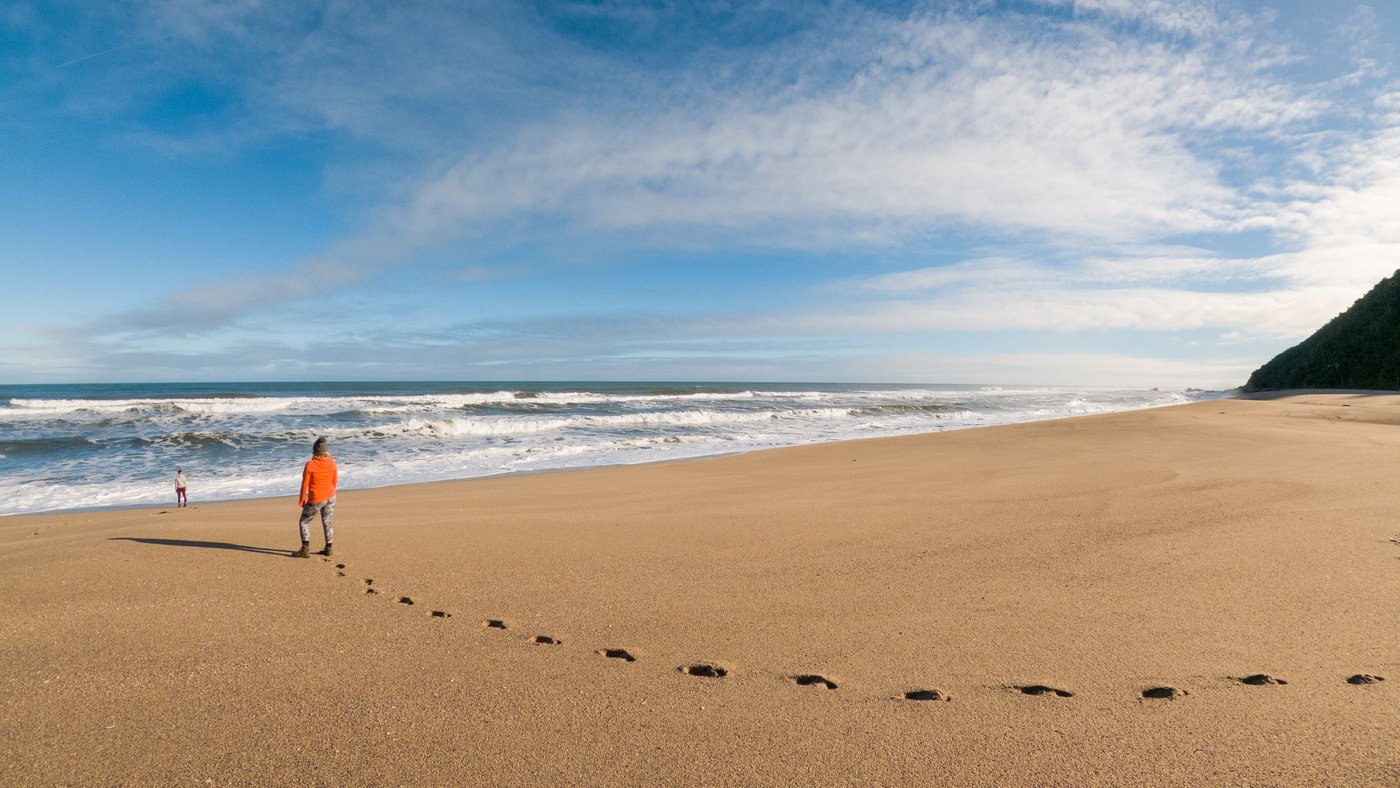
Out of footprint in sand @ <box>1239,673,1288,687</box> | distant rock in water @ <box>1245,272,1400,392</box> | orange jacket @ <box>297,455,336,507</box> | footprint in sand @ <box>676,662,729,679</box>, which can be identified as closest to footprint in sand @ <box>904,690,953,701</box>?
footprint in sand @ <box>676,662,729,679</box>

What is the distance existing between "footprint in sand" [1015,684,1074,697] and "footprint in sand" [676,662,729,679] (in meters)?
1.55

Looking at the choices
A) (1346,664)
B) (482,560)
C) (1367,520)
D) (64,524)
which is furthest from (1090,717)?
(64,524)

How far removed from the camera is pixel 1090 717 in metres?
→ 3.06

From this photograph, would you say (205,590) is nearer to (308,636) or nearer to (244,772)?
(308,636)

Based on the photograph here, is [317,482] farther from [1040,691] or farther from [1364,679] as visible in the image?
[1364,679]

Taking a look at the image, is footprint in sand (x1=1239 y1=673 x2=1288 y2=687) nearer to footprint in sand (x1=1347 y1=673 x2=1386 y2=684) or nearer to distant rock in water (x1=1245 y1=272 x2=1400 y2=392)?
footprint in sand (x1=1347 y1=673 x2=1386 y2=684)

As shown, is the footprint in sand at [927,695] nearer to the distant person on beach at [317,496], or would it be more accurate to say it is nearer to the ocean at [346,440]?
the distant person on beach at [317,496]

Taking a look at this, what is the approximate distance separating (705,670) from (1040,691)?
5.77ft

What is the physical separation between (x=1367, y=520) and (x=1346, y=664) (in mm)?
4095

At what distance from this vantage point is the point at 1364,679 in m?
3.29

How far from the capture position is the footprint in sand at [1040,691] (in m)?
3.30

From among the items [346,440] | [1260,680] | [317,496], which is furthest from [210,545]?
[346,440]

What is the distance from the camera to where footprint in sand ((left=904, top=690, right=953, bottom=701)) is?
3.32 meters

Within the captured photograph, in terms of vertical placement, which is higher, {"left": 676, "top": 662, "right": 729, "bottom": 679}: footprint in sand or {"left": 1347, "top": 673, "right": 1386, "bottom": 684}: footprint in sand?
{"left": 1347, "top": 673, "right": 1386, "bottom": 684}: footprint in sand
